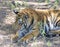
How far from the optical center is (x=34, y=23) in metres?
5.28

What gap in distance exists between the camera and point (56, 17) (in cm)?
557

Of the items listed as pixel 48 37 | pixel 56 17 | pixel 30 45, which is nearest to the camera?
pixel 30 45

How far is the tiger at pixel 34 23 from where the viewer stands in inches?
202

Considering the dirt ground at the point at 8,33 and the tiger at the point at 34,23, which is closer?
the dirt ground at the point at 8,33

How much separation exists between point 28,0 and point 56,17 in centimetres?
152

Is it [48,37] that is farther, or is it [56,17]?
[56,17]

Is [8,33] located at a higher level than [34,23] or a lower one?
lower

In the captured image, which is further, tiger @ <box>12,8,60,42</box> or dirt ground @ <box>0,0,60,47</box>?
tiger @ <box>12,8,60,42</box>

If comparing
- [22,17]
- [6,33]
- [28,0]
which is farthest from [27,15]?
[28,0]

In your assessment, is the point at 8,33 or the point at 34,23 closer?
the point at 34,23

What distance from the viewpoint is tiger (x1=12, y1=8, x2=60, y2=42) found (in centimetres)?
512

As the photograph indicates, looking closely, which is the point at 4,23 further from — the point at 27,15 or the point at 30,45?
the point at 30,45

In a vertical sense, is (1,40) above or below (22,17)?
below

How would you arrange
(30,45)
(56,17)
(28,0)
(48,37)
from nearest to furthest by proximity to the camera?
(30,45), (48,37), (56,17), (28,0)
